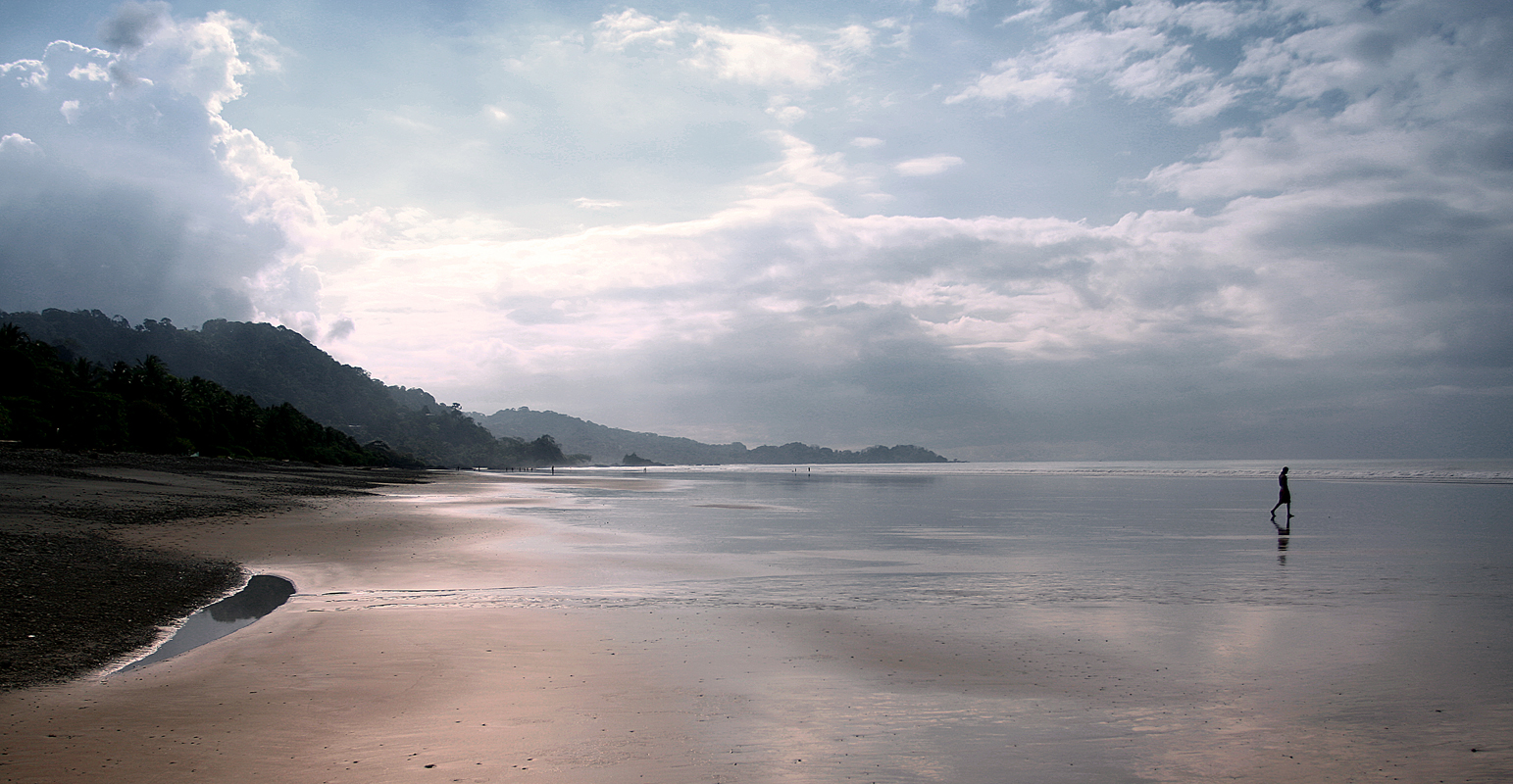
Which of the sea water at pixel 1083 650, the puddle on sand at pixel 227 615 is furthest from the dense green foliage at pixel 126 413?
the sea water at pixel 1083 650

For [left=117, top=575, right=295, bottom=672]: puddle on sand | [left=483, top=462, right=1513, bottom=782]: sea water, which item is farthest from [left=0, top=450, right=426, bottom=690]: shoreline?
[left=483, top=462, right=1513, bottom=782]: sea water

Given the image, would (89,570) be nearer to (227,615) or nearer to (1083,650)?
(227,615)

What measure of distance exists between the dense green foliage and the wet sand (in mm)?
57658

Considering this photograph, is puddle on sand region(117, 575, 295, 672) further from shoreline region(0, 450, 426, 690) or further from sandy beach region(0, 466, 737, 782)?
sandy beach region(0, 466, 737, 782)

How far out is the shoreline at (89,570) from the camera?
32.6 ft

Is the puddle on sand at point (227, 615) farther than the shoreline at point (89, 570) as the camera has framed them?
Yes

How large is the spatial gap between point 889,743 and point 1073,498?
48.8 metres

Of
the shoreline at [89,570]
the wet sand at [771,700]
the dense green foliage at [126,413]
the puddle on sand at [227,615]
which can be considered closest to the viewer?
the wet sand at [771,700]

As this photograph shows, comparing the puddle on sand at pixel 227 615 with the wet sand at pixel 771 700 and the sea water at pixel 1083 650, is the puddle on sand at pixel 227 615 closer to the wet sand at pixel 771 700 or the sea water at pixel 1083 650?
the wet sand at pixel 771 700

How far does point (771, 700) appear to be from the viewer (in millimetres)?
9086

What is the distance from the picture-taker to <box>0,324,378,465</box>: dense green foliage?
5853 cm

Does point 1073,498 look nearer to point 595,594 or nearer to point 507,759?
point 595,594

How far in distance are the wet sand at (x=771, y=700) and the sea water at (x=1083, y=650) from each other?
0.15ft

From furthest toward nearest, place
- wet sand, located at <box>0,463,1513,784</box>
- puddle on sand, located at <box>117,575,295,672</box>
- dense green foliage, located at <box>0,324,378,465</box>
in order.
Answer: dense green foliage, located at <box>0,324,378,465</box> < puddle on sand, located at <box>117,575,295,672</box> < wet sand, located at <box>0,463,1513,784</box>
